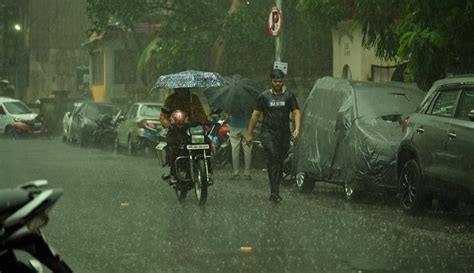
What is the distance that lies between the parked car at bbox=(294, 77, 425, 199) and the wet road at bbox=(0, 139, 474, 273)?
1.23 ft

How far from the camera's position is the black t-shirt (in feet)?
51.3

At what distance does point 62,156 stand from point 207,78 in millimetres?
11639

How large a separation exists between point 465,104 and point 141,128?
1689 centimetres

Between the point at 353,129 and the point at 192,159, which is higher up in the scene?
the point at 353,129

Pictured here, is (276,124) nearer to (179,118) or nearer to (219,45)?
(179,118)

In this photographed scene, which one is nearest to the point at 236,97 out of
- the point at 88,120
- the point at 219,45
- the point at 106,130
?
the point at 219,45

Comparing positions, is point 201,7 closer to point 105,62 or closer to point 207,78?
point 207,78

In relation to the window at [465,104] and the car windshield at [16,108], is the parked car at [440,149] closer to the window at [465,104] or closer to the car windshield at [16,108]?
the window at [465,104]

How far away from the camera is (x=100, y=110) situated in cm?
3716

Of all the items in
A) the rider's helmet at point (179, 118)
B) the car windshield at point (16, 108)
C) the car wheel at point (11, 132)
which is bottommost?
the car wheel at point (11, 132)

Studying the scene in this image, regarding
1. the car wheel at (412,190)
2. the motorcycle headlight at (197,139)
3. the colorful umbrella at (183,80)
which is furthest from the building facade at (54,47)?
the car wheel at (412,190)

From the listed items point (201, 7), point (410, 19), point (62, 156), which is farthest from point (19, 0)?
point (410, 19)

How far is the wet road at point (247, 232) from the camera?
967cm

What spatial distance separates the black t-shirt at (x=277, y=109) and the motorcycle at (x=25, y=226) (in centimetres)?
1067
